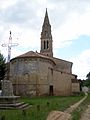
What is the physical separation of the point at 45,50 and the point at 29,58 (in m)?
42.8

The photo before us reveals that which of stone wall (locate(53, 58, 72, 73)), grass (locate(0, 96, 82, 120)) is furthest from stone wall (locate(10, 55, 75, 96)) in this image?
grass (locate(0, 96, 82, 120))

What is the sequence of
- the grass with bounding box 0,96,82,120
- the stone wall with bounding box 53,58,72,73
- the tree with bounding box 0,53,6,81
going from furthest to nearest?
1. the stone wall with bounding box 53,58,72,73
2. the tree with bounding box 0,53,6,81
3. the grass with bounding box 0,96,82,120

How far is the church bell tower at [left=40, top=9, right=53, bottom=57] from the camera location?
91688 millimetres

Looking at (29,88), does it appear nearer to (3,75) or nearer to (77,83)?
(3,75)

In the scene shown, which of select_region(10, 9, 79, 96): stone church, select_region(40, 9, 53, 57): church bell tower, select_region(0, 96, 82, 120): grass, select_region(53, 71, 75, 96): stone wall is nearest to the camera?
select_region(0, 96, 82, 120): grass

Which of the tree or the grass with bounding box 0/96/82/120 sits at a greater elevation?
the tree

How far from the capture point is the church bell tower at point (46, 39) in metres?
91.7

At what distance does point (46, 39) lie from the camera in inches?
3671

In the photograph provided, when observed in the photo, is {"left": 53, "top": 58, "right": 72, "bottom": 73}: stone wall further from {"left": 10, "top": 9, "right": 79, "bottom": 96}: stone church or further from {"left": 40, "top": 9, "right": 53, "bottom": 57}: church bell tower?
{"left": 40, "top": 9, "right": 53, "bottom": 57}: church bell tower

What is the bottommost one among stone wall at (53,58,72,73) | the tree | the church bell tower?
the tree

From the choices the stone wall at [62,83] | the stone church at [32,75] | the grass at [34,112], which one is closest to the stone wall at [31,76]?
the stone church at [32,75]

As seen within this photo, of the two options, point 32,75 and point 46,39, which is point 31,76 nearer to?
point 32,75

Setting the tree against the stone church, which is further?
the stone church

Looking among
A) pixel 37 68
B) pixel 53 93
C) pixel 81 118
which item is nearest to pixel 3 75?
pixel 37 68
